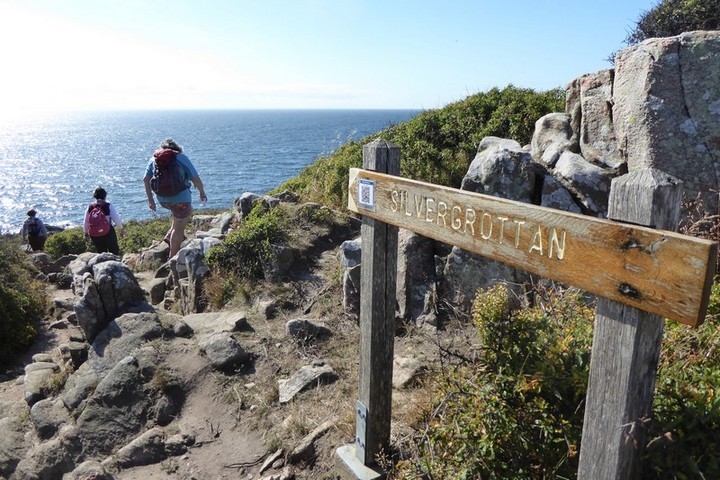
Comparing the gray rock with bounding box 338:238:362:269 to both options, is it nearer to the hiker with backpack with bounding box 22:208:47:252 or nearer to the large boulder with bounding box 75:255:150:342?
the large boulder with bounding box 75:255:150:342

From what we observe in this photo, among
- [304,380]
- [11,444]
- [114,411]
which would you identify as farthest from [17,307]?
[304,380]

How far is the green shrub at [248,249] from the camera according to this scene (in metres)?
8.25

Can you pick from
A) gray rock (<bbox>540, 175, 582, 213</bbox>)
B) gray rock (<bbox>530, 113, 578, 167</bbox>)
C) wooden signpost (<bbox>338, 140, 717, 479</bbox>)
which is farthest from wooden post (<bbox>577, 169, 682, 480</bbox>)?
gray rock (<bbox>530, 113, 578, 167</bbox>)

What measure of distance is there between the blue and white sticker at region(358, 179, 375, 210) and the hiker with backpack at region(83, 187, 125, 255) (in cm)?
930

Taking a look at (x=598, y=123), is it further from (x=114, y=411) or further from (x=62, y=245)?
(x=62, y=245)

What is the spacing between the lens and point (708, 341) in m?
3.34

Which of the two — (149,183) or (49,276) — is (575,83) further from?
(49,276)

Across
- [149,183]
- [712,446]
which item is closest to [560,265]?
[712,446]

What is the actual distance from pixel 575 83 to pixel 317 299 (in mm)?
4479

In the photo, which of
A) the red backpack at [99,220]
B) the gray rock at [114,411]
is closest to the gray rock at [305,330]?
the gray rock at [114,411]

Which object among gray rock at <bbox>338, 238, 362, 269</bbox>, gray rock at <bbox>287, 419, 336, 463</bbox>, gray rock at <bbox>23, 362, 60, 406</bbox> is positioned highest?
gray rock at <bbox>338, 238, 362, 269</bbox>

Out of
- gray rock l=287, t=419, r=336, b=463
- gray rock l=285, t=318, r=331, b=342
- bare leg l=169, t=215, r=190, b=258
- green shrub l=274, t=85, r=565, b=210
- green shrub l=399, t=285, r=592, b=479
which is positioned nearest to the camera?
green shrub l=399, t=285, r=592, b=479

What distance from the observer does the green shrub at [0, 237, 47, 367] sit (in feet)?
29.7

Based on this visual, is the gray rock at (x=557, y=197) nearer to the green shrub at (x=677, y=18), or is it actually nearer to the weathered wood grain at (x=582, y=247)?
the weathered wood grain at (x=582, y=247)
